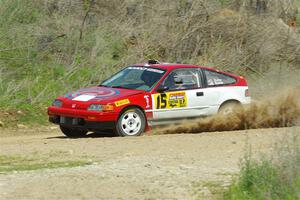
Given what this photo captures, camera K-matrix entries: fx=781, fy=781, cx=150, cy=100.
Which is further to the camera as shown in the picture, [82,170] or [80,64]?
[80,64]

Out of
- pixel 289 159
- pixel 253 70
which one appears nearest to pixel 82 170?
pixel 289 159

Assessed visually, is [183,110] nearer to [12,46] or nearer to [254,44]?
[12,46]

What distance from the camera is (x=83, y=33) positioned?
22.2 metres

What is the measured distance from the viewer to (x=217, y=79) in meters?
15.8

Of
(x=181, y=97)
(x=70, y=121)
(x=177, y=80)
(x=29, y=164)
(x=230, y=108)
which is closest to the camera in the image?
(x=29, y=164)

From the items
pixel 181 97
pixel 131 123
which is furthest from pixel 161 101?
pixel 131 123

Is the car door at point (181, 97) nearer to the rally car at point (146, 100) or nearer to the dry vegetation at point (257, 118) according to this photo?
the rally car at point (146, 100)

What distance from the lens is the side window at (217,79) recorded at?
617 inches

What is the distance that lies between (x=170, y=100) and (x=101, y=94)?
136 cm

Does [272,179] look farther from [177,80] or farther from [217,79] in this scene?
[217,79]

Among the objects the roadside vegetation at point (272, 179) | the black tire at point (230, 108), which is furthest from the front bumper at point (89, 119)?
the roadside vegetation at point (272, 179)

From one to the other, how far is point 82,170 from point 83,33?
1256 cm

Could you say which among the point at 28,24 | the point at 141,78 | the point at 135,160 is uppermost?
the point at 28,24

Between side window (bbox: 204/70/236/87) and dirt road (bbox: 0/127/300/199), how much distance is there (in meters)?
1.45
